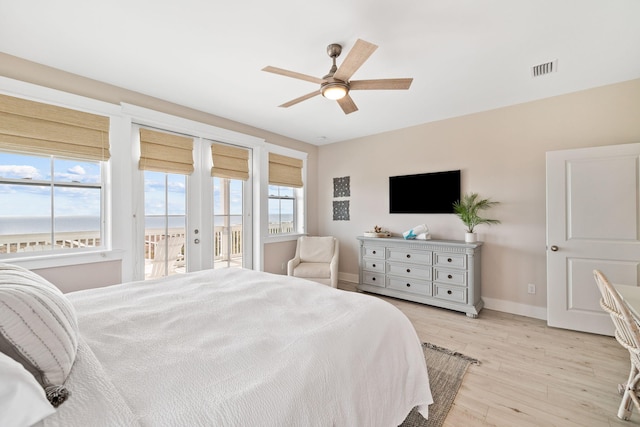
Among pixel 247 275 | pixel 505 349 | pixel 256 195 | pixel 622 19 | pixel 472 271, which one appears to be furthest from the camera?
pixel 256 195

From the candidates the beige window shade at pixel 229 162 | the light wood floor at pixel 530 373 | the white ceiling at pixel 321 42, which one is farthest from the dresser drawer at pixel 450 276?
the beige window shade at pixel 229 162

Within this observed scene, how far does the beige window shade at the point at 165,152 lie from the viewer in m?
3.00

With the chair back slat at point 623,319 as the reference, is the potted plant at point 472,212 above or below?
above

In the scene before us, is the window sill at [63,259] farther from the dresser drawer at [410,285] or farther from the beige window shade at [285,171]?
the dresser drawer at [410,285]

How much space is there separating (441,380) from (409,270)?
175cm

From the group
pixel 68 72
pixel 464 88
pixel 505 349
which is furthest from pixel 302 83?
pixel 505 349

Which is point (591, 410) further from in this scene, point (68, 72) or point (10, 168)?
point (68, 72)

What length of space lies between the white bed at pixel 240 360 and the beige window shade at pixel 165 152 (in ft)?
5.43

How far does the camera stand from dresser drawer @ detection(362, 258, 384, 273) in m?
3.95

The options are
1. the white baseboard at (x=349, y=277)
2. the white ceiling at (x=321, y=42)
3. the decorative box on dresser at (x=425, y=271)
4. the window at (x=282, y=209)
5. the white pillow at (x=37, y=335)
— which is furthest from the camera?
the white baseboard at (x=349, y=277)

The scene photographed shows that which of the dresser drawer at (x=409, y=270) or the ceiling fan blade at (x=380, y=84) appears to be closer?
the ceiling fan blade at (x=380, y=84)

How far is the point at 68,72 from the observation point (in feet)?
8.23

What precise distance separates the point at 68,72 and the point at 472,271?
4.67 m

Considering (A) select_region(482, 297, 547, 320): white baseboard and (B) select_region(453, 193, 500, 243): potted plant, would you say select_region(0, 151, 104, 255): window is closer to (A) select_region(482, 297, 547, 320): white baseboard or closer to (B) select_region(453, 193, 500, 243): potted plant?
(B) select_region(453, 193, 500, 243): potted plant
